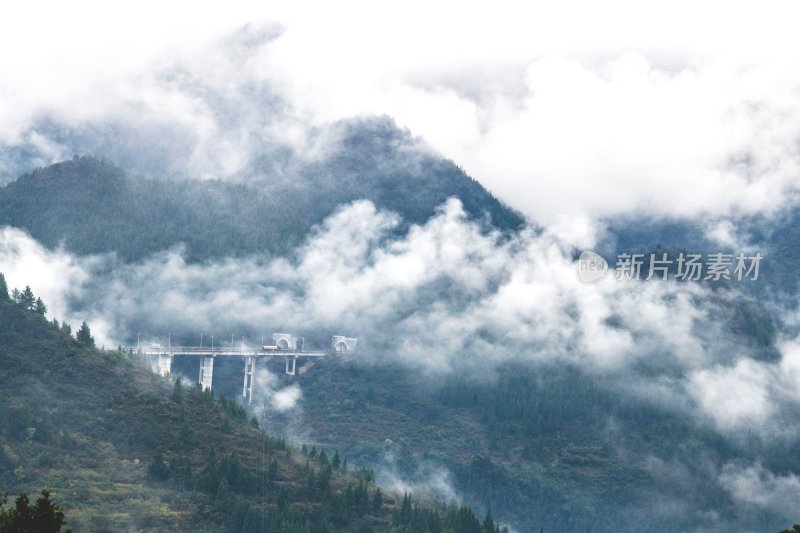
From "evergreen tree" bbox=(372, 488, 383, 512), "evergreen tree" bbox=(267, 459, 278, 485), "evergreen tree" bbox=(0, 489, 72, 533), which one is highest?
"evergreen tree" bbox=(267, 459, 278, 485)

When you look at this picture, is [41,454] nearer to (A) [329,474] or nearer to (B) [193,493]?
(B) [193,493]

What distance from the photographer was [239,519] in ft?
566

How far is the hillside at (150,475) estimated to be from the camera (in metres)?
170

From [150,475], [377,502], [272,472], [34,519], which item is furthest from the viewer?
[377,502]

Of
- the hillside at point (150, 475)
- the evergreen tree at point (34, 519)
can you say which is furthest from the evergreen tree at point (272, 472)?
the evergreen tree at point (34, 519)

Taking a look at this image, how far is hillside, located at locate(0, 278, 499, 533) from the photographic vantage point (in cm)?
17012

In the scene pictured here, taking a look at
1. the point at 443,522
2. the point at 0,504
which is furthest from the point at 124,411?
the point at 0,504

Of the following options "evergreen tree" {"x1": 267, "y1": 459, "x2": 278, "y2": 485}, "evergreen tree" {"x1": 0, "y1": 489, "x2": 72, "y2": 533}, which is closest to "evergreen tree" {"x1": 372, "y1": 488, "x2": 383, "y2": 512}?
"evergreen tree" {"x1": 267, "y1": 459, "x2": 278, "y2": 485}

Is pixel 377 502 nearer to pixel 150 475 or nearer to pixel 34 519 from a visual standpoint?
pixel 150 475

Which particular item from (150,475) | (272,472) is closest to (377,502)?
(272,472)

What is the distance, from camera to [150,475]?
595 feet

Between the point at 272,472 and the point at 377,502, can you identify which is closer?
the point at 272,472

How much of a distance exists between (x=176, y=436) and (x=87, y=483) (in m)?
22.7

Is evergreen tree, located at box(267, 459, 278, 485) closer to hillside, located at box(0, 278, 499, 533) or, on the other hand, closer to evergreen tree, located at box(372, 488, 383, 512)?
hillside, located at box(0, 278, 499, 533)
